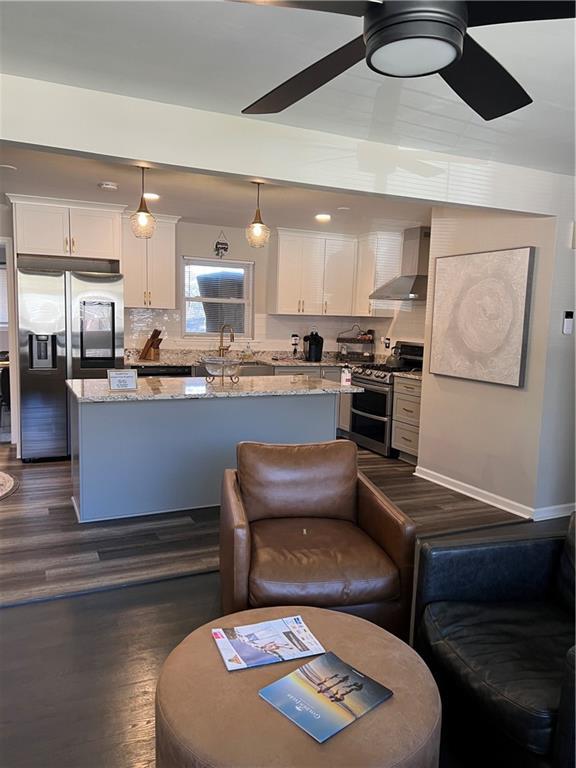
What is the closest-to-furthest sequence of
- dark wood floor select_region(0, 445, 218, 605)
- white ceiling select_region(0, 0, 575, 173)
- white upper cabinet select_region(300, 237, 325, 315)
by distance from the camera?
white ceiling select_region(0, 0, 575, 173) → dark wood floor select_region(0, 445, 218, 605) → white upper cabinet select_region(300, 237, 325, 315)

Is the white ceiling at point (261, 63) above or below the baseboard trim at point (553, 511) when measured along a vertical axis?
above

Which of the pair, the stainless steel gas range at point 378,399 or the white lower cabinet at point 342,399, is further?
the white lower cabinet at point 342,399

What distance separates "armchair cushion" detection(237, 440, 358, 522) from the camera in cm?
264

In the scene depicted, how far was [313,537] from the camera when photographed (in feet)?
7.98

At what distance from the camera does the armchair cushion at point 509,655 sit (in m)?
1.44

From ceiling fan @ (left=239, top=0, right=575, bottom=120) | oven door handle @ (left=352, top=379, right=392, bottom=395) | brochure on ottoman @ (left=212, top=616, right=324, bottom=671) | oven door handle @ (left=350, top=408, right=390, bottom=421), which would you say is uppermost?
ceiling fan @ (left=239, top=0, right=575, bottom=120)

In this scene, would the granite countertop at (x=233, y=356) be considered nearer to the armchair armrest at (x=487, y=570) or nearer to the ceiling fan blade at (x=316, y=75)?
the ceiling fan blade at (x=316, y=75)

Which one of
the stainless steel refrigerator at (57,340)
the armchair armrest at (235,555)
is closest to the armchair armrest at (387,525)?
the armchair armrest at (235,555)

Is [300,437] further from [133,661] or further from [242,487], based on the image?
[133,661]

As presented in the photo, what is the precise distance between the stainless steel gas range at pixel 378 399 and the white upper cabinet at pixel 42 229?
3418 mm

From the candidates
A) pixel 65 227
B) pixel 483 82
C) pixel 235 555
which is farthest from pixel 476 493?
pixel 65 227

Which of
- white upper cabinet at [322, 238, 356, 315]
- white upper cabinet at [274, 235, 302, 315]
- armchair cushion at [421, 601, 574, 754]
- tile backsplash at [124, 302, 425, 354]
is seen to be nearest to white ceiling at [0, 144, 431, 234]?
white upper cabinet at [274, 235, 302, 315]

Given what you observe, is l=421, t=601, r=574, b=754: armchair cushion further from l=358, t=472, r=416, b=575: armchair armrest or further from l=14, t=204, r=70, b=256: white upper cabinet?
l=14, t=204, r=70, b=256: white upper cabinet

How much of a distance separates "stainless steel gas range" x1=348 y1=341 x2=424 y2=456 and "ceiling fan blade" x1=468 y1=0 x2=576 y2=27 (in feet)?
14.1
